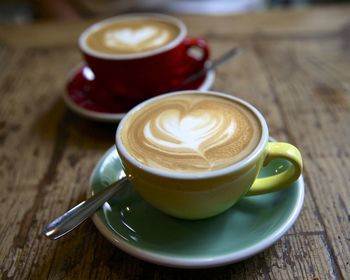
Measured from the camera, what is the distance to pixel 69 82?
904 mm

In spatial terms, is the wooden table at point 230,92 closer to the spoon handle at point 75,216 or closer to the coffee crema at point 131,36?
the spoon handle at point 75,216

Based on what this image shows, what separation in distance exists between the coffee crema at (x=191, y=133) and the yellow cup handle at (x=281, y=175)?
0.09 ft

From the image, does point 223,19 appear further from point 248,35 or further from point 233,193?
point 233,193

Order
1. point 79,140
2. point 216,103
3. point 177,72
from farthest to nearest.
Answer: point 177,72
point 79,140
point 216,103

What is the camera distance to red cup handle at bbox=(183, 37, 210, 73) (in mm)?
870

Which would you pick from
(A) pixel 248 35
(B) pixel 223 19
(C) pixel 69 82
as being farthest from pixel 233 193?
(B) pixel 223 19

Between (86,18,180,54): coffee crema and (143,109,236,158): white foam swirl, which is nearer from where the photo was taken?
(143,109,236,158): white foam swirl

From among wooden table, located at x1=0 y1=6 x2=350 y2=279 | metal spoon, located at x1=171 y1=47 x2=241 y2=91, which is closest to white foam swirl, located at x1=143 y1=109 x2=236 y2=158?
wooden table, located at x1=0 y1=6 x2=350 y2=279

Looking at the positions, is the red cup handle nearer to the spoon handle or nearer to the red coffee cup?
the red coffee cup

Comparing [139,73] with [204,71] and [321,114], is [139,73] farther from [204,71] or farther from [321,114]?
[321,114]

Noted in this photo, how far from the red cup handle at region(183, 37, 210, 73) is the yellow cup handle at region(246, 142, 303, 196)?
16.5 inches

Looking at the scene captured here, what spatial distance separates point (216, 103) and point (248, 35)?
59 cm

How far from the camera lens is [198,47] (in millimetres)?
888

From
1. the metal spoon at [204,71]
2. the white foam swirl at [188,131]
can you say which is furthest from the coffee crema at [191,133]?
the metal spoon at [204,71]
